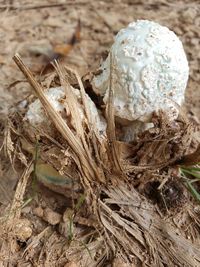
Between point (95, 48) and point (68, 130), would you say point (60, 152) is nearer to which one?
point (68, 130)

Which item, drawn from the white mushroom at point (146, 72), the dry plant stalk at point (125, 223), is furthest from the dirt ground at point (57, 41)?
the white mushroom at point (146, 72)

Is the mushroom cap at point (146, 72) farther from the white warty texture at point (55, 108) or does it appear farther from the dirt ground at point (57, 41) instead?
the dirt ground at point (57, 41)

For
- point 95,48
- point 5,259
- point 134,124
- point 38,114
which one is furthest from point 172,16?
point 5,259

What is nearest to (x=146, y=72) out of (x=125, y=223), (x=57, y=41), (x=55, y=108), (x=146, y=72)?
(x=146, y=72)

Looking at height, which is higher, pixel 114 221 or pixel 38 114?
pixel 38 114

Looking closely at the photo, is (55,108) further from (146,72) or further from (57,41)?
(57,41)

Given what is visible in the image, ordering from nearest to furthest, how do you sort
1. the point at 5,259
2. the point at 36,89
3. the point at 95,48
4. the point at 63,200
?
1. the point at 36,89
2. the point at 5,259
3. the point at 63,200
4. the point at 95,48
